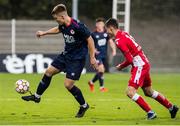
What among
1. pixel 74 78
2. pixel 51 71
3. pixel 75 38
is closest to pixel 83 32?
pixel 75 38

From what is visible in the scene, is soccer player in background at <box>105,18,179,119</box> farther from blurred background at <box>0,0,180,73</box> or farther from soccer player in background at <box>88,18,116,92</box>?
blurred background at <box>0,0,180,73</box>

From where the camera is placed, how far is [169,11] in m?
41.3

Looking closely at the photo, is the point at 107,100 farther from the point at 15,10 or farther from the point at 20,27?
the point at 15,10

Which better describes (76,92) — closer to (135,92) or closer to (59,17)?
(135,92)

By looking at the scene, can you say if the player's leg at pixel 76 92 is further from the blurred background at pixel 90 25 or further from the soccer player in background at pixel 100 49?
the blurred background at pixel 90 25

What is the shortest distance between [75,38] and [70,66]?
61cm

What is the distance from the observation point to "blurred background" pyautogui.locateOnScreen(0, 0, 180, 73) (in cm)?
3234

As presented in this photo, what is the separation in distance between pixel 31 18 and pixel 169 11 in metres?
11.7

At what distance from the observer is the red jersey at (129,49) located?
50.9 ft

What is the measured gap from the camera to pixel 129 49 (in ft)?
51.3

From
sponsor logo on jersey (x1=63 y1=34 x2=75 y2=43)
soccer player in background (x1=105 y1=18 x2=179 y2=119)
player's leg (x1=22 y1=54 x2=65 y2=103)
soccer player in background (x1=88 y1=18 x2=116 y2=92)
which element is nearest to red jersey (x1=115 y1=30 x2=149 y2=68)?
soccer player in background (x1=105 y1=18 x2=179 y2=119)

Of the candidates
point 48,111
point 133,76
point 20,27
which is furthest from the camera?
point 20,27

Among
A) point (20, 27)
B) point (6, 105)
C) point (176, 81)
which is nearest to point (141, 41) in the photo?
point (20, 27)

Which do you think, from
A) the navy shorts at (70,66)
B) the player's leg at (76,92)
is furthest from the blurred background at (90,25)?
the player's leg at (76,92)
